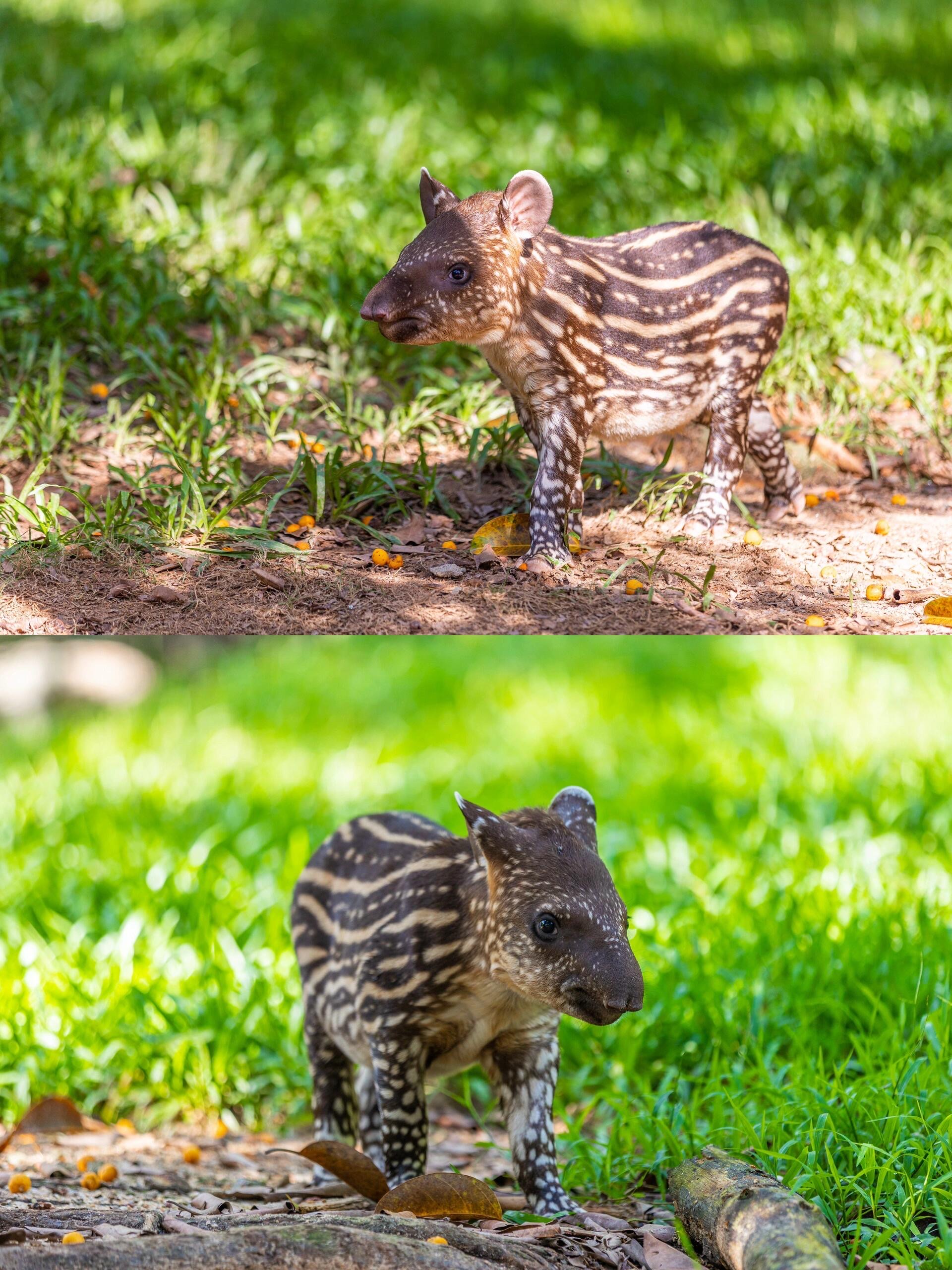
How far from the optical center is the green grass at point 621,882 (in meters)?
4.38

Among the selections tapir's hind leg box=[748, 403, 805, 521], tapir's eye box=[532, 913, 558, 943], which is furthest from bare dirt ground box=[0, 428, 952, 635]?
tapir's eye box=[532, 913, 558, 943]

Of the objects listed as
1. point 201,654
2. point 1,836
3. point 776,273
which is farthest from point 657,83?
point 1,836

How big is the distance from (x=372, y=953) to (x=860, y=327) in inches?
182

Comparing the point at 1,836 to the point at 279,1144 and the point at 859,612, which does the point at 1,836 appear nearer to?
the point at 279,1144

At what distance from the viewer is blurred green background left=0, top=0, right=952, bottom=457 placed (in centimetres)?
688

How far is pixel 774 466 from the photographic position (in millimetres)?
5398

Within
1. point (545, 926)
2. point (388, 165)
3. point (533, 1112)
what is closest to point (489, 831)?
point (545, 926)

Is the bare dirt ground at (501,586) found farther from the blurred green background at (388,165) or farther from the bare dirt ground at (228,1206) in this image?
the bare dirt ground at (228,1206)

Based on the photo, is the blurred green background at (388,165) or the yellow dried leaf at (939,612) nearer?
the yellow dried leaf at (939,612)

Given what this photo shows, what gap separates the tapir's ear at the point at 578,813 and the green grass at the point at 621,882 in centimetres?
105

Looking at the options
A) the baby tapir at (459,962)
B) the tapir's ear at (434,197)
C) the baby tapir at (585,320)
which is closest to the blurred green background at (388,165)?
the baby tapir at (585,320)

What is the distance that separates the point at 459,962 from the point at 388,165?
7044 millimetres

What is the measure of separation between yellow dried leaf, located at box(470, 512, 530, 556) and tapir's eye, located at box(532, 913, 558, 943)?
160 centimetres

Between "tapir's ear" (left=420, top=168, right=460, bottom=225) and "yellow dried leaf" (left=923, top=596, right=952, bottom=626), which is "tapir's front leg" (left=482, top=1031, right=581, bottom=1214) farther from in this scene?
"tapir's ear" (left=420, top=168, right=460, bottom=225)
